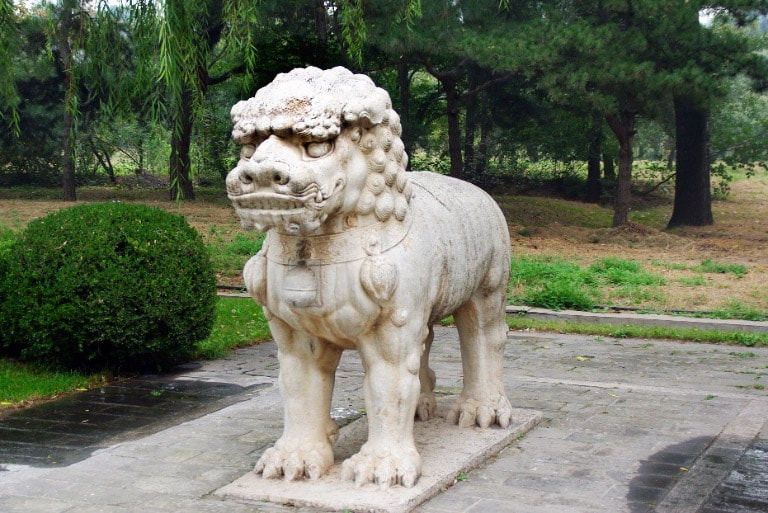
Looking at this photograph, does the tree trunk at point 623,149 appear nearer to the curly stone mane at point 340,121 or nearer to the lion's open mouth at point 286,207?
the curly stone mane at point 340,121

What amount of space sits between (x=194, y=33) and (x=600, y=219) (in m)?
15.8

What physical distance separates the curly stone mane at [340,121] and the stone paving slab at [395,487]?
52.7 inches

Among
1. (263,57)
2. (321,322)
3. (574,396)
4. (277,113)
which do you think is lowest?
(574,396)

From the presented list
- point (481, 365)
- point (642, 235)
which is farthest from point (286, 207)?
point (642, 235)

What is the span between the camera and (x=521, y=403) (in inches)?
269

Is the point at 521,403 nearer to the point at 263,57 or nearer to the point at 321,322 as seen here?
the point at 321,322

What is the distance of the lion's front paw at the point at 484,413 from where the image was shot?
225 inches

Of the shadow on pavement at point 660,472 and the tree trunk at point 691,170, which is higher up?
the tree trunk at point 691,170

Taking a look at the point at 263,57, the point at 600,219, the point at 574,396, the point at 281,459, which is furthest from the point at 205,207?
the point at 281,459

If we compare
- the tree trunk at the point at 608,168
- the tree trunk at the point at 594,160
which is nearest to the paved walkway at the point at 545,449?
the tree trunk at the point at 594,160

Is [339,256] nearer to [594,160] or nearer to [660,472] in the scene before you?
[660,472]

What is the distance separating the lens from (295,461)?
15.6ft

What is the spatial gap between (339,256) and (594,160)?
20.8 meters

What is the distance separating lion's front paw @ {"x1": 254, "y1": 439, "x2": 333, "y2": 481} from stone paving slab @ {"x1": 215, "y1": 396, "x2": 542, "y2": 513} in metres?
0.05
